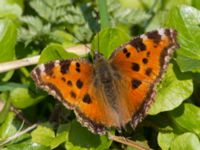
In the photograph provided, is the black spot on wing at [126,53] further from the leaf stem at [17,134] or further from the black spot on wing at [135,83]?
the leaf stem at [17,134]

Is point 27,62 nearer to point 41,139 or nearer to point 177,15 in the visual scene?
point 41,139

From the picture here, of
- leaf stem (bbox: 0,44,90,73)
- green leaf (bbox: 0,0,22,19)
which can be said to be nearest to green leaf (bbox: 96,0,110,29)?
leaf stem (bbox: 0,44,90,73)

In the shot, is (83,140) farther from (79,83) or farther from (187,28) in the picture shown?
(187,28)

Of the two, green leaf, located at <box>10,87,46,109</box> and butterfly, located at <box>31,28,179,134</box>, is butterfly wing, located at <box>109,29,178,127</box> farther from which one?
green leaf, located at <box>10,87,46,109</box>

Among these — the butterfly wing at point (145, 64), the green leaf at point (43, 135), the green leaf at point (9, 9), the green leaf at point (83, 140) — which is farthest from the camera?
the green leaf at point (9, 9)

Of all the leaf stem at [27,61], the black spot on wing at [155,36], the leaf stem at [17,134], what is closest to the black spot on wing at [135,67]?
the black spot on wing at [155,36]

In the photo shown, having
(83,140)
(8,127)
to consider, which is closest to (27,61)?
(8,127)
